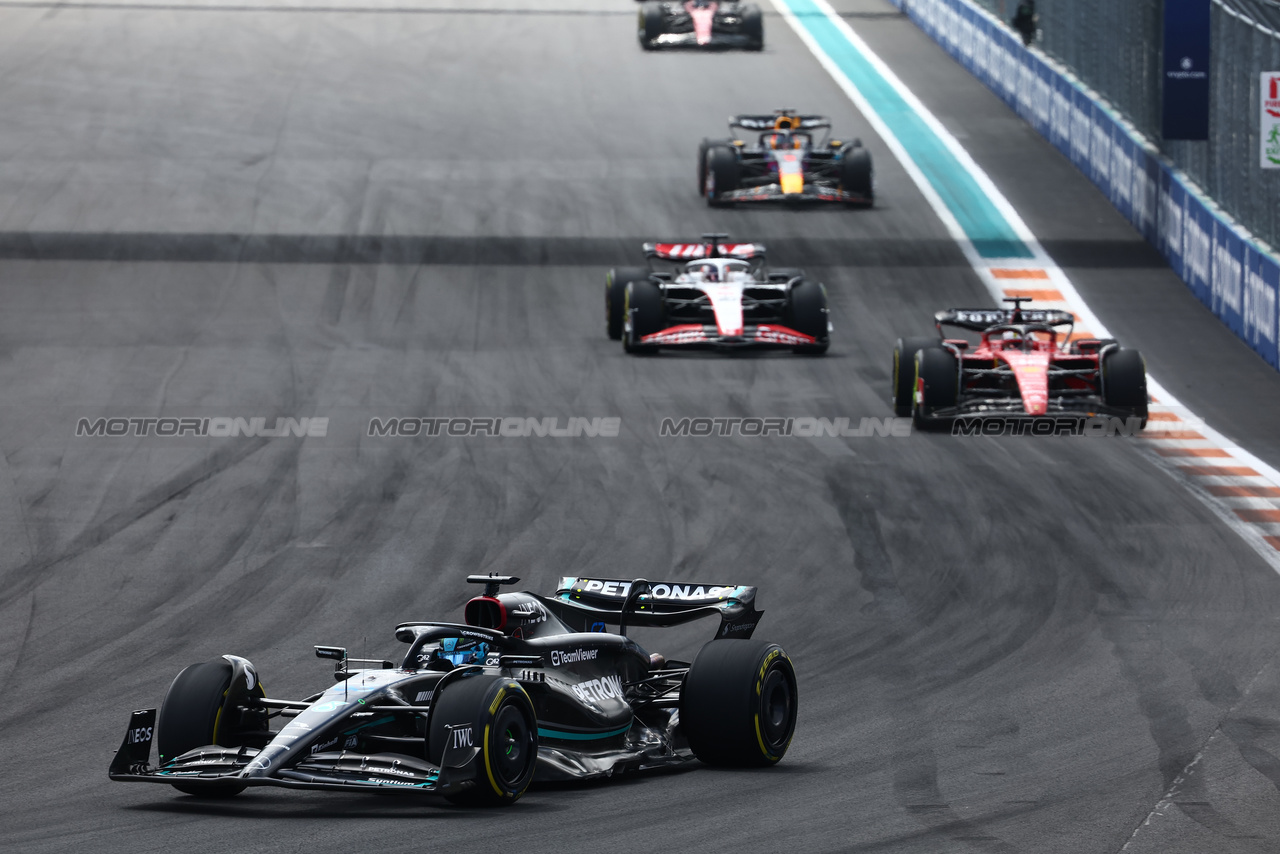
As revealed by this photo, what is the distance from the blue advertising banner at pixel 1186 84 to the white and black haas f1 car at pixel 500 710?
1839cm

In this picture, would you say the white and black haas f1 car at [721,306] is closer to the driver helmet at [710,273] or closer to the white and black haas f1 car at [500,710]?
the driver helmet at [710,273]

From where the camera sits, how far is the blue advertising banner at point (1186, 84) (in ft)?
86.7

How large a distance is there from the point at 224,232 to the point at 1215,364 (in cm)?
1537

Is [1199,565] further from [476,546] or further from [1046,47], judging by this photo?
[1046,47]

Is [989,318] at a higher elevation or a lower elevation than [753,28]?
lower

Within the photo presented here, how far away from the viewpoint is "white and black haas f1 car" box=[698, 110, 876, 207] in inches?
1178

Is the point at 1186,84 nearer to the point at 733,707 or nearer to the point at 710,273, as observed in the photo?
the point at 710,273

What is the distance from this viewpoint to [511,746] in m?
8.60

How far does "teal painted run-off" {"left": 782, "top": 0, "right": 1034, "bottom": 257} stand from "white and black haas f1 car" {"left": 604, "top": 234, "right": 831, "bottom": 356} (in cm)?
646

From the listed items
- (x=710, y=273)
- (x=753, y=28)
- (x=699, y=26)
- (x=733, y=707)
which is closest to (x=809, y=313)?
(x=710, y=273)

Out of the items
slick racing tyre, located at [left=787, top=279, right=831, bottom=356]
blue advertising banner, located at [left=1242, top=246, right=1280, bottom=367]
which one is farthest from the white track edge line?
slick racing tyre, located at [left=787, top=279, right=831, bottom=356]

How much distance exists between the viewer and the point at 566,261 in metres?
28.1

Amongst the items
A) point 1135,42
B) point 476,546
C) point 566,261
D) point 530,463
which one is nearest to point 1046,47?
point 1135,42

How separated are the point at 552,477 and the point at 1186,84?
1352 centimetres
